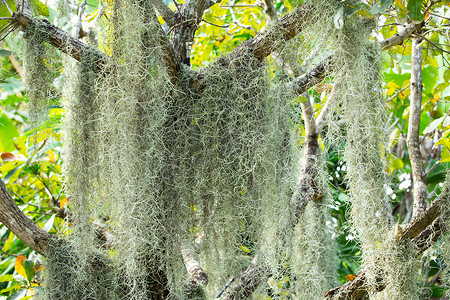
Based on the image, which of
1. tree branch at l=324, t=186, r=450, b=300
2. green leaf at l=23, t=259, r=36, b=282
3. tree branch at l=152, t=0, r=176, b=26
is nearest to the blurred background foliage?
green leaf at l=23, t=259, r=36, b=282

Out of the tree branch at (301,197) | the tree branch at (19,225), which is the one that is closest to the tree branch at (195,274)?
the tree branch at (301,197)

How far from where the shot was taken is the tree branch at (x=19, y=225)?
4.72 feet

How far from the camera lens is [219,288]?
5.70ft

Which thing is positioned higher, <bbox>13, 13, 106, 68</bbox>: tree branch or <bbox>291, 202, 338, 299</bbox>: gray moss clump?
<bbox>13, 13, 106, 68</bbox>: tree branch

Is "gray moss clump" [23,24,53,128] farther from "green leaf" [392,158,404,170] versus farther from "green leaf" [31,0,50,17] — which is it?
"green leaf" [392,158,404,170]

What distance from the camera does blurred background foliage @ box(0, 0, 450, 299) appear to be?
1606 mm

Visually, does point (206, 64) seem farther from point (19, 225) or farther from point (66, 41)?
point (19, 225)

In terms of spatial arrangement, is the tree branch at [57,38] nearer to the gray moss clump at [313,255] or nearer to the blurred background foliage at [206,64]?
the blurred background foliage at [206,64]

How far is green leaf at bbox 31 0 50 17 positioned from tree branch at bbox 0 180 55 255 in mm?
664

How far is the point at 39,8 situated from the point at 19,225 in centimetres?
82

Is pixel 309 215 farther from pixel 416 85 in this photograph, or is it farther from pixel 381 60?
pixel 381 60

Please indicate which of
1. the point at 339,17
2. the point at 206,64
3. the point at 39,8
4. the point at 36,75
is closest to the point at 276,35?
the point at 339,17

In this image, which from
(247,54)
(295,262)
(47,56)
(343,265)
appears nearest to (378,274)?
(295,262)

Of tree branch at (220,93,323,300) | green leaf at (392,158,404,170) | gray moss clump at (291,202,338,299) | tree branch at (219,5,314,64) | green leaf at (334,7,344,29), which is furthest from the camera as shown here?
green leaf at (392,158,404,170)
